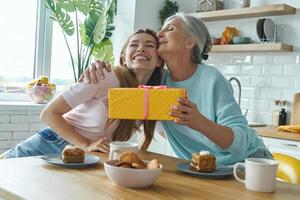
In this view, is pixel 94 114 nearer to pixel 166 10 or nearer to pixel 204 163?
pixel 204 163

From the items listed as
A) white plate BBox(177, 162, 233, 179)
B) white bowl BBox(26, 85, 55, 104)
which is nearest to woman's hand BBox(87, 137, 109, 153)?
white plate BBox(177, 162, 233, 179)

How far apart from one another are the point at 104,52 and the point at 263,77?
153 cm

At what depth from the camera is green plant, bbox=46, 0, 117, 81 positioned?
3689 millimetres

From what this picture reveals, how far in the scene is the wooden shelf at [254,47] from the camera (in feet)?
10.9

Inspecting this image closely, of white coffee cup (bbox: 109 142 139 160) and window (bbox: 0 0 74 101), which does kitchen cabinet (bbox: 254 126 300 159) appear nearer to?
white coffee cup (bbox: 109 142 139 160)

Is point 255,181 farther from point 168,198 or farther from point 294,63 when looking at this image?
point 294,63

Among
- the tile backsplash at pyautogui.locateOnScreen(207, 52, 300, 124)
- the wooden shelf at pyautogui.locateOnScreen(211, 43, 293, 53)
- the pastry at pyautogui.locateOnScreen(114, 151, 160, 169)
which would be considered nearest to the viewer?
the pastry at pyautogui.locateOnScreen(114, 151, 160, 169)

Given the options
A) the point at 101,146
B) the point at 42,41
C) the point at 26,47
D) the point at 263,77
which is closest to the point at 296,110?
the point at 263,77

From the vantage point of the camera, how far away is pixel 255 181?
1.18 metres

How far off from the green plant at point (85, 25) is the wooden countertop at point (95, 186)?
2.51 meters

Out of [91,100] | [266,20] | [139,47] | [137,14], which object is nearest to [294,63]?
[266,20]

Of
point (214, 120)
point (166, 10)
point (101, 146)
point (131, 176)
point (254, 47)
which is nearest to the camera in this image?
point (131, 176)

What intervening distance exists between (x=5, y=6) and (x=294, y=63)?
2623mm

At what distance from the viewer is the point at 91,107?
1855mm
